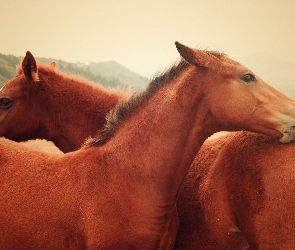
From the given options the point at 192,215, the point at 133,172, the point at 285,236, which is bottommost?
the point at 192,215

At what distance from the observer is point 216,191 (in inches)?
131

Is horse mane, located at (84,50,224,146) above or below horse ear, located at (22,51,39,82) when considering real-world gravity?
above

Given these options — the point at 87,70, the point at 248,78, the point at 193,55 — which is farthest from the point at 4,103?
the point at 87,70

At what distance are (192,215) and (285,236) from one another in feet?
3.38

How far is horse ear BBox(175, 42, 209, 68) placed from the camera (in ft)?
10.2

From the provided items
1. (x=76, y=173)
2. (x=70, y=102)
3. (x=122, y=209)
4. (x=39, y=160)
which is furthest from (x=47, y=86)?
(x=122, y=209)

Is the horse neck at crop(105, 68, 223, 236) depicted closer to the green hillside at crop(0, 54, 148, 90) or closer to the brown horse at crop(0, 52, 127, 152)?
the green hillside at crop(0, 54, 148, 90)

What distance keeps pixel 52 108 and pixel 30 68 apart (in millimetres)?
610

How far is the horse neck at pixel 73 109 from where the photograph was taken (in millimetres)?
4641

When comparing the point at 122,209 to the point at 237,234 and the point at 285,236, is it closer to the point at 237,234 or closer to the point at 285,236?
the point at 237,234

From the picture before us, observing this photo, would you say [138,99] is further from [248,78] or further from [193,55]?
[248,78]

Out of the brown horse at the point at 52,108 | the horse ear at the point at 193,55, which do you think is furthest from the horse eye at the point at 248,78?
the brown horse at the point at 52,108

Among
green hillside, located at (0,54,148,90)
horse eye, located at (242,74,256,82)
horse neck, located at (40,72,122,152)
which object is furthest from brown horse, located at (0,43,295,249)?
horse neck, located at (40,72,122,152)

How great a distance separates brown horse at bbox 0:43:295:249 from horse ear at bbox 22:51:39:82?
155 cm
